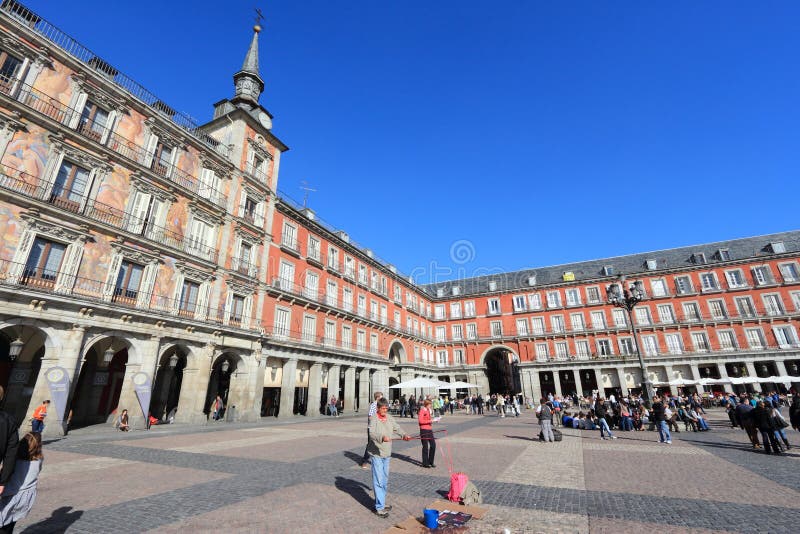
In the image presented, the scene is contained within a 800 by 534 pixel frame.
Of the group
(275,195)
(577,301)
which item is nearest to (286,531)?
(275,195)

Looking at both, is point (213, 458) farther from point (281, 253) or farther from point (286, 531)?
point (281, 253)

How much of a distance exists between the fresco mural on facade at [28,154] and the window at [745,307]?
5176 centimetres

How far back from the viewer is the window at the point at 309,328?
25.1 meters

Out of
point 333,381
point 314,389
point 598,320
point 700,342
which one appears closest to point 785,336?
point 700,342

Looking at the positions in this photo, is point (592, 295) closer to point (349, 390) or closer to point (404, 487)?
point (349, 390)

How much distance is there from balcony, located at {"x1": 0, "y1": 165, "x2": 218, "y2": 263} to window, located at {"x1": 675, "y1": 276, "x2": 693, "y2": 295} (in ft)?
141

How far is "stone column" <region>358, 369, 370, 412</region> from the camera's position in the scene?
3031cm

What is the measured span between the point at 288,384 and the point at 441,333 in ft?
85.6

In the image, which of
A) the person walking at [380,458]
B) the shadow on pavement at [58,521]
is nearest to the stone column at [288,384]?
the shadow on pavement at [58,521]

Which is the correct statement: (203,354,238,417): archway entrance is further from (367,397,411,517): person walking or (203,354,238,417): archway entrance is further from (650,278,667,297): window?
(650,278,667,297): window

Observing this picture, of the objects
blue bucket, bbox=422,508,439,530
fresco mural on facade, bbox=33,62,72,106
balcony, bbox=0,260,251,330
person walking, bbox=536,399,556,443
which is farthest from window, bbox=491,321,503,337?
fresco mural on facade, bbox=33,62,72,106

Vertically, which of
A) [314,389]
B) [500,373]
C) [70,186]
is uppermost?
[70,186]

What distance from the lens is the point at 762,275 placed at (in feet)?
113

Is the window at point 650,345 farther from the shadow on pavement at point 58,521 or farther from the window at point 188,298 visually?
the shadow on pavement at point 58,521
